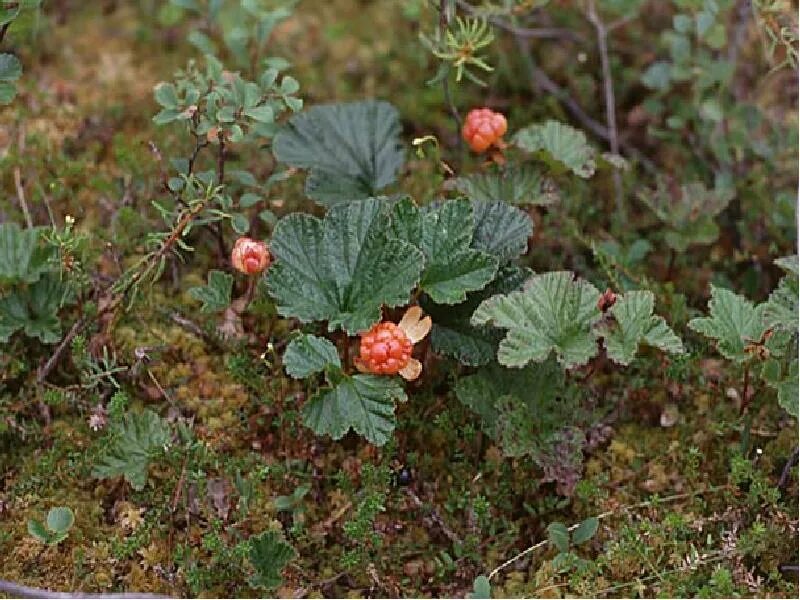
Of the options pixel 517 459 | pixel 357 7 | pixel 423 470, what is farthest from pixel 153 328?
pixel 357 7

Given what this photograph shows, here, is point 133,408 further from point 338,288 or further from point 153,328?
point 338,288

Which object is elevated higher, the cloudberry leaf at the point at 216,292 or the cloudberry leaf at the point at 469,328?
the cloudberry leaf at the point at 469,328

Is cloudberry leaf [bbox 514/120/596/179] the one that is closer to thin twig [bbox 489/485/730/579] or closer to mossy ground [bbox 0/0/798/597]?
mossy ground [bbox 0/0/798/597]

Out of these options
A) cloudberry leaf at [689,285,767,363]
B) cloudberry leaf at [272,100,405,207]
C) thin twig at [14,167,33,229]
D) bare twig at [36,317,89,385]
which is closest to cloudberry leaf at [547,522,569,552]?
cloudberry leaf at [689,285,767,363]

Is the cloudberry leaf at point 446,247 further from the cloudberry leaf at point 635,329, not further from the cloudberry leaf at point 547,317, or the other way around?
the cloudberry leaf at point 635,329

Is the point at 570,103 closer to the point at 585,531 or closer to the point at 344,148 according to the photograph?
the point at 344,148

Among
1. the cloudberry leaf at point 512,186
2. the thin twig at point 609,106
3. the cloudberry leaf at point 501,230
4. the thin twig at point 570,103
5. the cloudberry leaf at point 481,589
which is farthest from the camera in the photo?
the thin twig at point 570,103

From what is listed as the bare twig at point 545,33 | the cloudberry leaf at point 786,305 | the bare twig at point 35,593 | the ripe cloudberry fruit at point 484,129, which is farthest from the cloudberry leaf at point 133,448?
the bare twig at point 545,33
